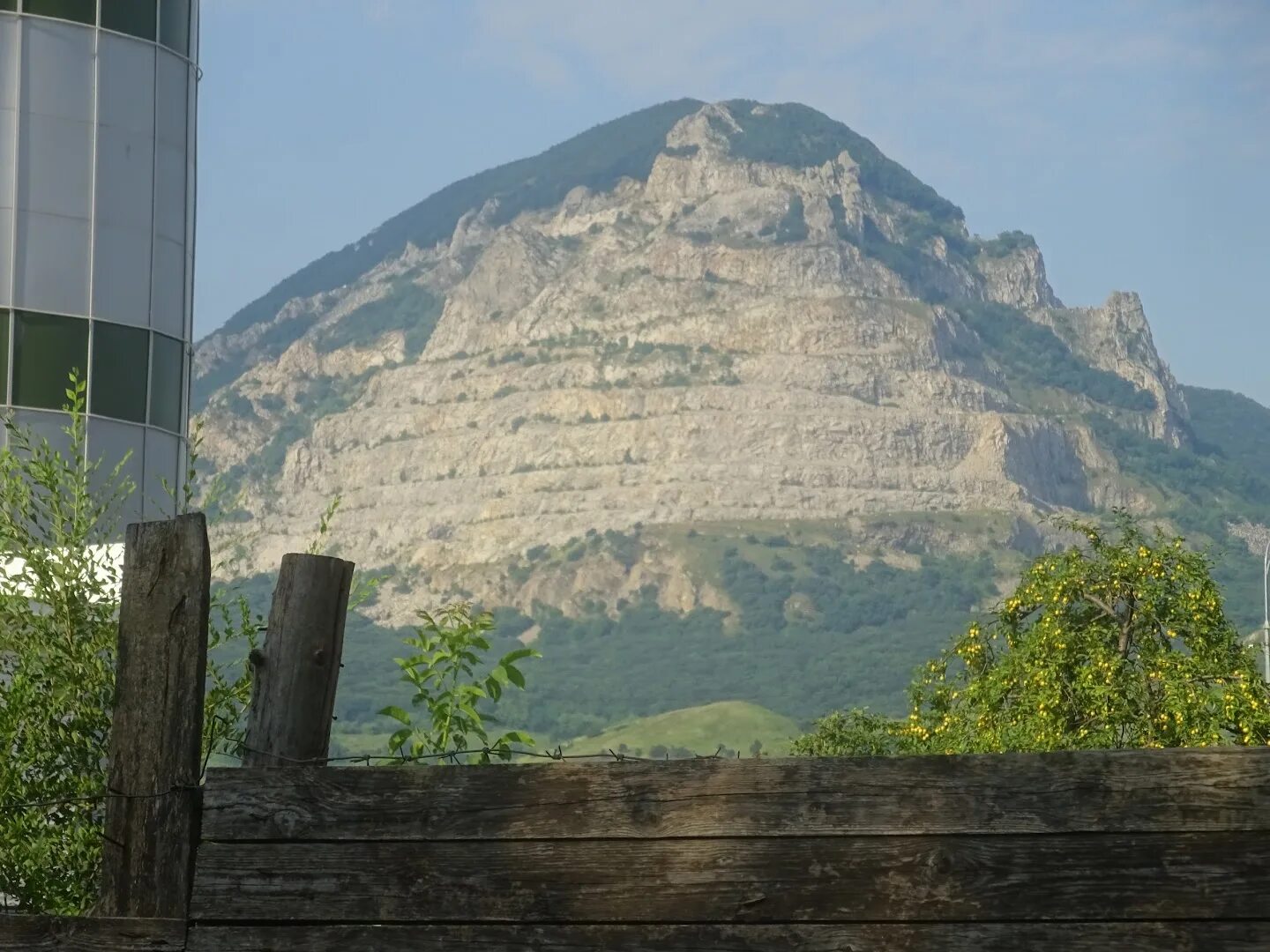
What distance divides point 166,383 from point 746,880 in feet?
64.9

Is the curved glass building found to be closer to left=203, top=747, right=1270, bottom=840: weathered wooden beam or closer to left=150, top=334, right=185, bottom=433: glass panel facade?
left=150, top=334, right=185, bottom=433: glass panel facade

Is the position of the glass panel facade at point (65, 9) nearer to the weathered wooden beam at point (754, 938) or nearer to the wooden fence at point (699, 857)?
the wooden fence at point (699, 857)

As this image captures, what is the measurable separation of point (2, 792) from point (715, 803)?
220 cm

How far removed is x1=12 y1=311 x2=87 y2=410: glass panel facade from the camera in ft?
64.1

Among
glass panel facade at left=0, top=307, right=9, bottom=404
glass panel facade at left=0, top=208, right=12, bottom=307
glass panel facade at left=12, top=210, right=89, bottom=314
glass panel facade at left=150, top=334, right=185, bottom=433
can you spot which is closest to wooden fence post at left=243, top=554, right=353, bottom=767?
glass panel facade at left=0, top=307, right=9, bottom=404

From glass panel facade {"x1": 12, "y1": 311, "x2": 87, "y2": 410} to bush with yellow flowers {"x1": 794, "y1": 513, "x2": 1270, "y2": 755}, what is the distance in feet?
37.0

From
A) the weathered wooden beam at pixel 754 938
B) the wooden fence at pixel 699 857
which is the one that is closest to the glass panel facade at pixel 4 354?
the wooden fence at pixel 699 857

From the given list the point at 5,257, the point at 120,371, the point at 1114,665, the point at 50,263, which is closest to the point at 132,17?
the point at 50,263

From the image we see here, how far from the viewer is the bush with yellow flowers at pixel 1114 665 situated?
1895 cm

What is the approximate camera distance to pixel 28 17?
19.8m

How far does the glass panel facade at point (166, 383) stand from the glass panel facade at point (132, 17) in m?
3.70

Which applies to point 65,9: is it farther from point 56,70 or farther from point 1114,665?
point 1114,665

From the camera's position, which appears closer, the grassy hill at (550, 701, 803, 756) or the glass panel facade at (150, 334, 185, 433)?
the glass panel facade at (150, 334, 185, 433)

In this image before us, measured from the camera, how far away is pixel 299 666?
366 cm
